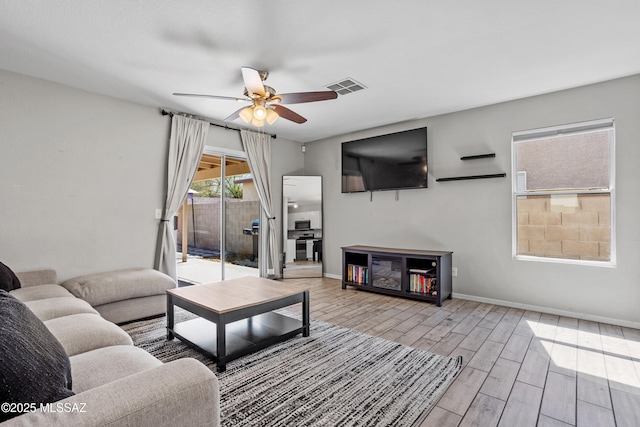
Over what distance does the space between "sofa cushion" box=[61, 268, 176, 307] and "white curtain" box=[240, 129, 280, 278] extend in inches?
83.4

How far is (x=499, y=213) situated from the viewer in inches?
151

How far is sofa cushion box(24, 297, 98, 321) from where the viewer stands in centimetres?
210

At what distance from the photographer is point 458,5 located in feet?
6.82

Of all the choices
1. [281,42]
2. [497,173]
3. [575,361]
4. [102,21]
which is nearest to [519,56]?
[497,173]

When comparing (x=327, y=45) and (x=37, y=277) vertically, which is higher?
(x=327, y=45)

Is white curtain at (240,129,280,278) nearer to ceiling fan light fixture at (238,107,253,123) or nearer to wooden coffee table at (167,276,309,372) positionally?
ceiling fan light fixture at (238,107,253,123)

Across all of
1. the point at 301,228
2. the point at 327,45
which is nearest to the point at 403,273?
the point at 301,228

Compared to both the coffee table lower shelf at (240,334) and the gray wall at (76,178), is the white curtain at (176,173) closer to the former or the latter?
the gray wall at (76,178)

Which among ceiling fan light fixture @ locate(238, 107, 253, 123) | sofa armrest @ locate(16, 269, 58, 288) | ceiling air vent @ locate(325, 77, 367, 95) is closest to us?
sofa armrest @ locate(16, 269, 58, 288)

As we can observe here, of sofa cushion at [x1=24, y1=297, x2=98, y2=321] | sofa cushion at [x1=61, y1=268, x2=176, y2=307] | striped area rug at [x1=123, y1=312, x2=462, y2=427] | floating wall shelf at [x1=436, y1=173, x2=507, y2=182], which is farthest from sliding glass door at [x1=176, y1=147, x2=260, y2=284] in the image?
floating wall shelf at [x1=436, y1=173, x2=507, y2=182]

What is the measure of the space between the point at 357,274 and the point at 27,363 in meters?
3.97

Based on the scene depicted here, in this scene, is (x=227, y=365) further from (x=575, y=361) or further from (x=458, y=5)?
(x=458, y=5)

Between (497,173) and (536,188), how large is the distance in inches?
18.0

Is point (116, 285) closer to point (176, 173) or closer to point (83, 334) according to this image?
point (83, 334)
